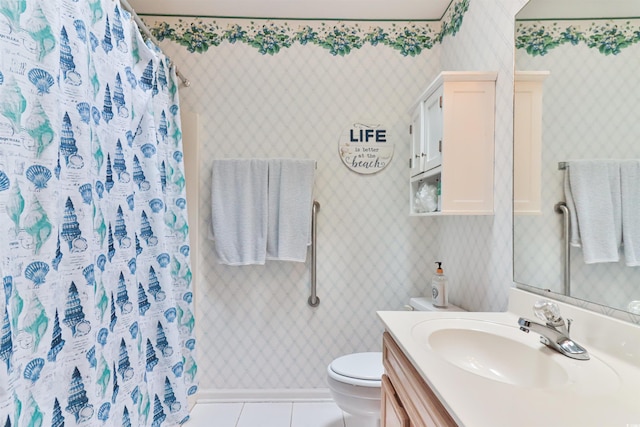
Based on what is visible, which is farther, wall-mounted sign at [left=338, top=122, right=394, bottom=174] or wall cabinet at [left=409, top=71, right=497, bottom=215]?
wall-mounted sign at [left=338, top=122, right=394, bottom=174]

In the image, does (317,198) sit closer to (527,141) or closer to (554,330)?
(527,141)

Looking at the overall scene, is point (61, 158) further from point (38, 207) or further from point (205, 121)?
point (205, 121)


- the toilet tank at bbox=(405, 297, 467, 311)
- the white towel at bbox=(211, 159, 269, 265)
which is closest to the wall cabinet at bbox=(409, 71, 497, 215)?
the toilet tank at bbox=(405, 297, 467, 311)

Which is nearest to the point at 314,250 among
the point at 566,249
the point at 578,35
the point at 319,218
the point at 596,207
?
the point at 319,218

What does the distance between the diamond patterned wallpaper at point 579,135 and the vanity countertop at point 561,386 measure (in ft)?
0.31

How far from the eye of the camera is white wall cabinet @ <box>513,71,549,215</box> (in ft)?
3.92

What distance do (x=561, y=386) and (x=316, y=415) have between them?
165 centimetres

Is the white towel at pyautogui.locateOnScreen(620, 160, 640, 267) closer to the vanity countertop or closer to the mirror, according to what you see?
the mirror

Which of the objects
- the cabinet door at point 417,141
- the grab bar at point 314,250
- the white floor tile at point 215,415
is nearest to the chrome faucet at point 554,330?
the cabinet door at point 417,141

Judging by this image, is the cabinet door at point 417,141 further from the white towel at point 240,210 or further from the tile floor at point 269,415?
the tile floor at point 269,415

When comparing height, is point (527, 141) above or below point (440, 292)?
above

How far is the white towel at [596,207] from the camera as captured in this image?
90 centimetres

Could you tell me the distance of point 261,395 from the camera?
7.22 feet

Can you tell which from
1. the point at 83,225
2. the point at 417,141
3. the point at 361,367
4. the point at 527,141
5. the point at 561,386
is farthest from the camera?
the point at 417,141
